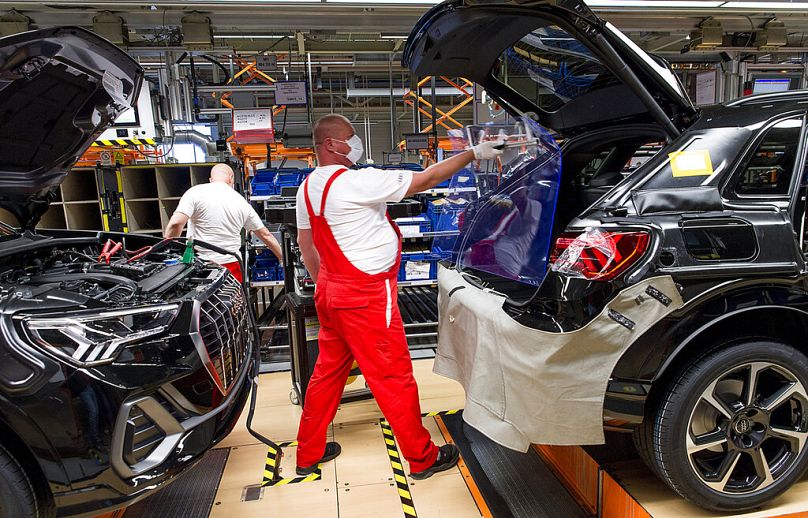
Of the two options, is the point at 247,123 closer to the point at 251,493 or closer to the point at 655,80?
the point at 251,493

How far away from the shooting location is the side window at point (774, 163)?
73.9 inches

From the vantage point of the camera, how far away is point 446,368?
8.39ft

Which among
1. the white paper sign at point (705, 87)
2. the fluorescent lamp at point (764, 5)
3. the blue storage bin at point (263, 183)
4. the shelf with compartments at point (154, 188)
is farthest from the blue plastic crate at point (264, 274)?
the white paper sign at point (705, 87)

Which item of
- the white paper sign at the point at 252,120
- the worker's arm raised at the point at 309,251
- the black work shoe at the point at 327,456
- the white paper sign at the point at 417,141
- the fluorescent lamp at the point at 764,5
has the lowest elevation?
the black work shoe at the point at 327,456

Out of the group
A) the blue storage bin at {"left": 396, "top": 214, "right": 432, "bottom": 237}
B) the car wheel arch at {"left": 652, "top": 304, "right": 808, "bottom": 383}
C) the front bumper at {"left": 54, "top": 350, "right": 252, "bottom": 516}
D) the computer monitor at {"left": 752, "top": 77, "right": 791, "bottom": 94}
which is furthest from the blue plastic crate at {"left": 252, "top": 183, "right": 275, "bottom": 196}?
the computer monitor at {"left": 752, "top": 77, "right": 791, "bottom": 94}

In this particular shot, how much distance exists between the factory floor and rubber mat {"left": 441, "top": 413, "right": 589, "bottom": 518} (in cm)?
8

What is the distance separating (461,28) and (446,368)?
1.61 m

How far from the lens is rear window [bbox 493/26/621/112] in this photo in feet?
7.30

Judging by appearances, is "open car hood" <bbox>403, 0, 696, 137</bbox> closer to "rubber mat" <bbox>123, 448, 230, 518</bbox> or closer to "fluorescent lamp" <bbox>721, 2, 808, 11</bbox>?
"rubber mat" <bbox>123, 448, 230, 518</bbox>

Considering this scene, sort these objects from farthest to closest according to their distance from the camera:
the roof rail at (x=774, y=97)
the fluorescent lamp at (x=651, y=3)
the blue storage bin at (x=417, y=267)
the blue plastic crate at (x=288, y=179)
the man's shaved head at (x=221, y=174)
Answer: the blue plastic crate at (x=288, y=179) → the blue storage bin at (x=417, y=267) → the man's shaved head at (x=221, y=174) → the fluorescent lamp at (x=651, y=3) → the roof rail at (x=774, y=97)

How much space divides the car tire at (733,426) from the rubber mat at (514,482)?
55 cm

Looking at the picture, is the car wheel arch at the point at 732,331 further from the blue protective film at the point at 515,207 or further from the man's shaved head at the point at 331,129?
the man's shaved head at the point at 331,129

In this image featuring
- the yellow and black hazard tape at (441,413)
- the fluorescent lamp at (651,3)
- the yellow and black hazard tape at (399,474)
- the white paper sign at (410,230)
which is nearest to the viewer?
Result: the yellow and black hazard tape at (399,474)

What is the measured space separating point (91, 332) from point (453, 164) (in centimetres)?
158
